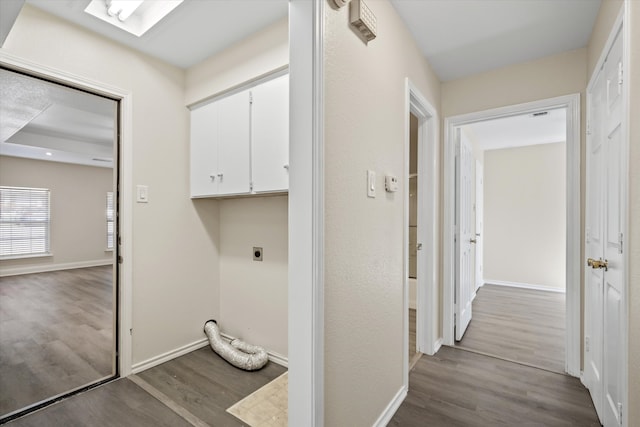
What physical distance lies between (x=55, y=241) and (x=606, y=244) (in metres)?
8.66

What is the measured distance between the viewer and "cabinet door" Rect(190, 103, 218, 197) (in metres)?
2.38

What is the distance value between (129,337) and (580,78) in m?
3.82

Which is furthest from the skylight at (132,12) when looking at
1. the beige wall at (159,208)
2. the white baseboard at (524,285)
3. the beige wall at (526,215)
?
the white baseboard at (524,285)

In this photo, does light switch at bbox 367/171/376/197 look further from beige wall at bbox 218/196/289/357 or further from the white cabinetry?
beige wall at bbox 218/196/289/357

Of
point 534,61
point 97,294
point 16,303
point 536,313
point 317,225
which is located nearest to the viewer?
point 317,225

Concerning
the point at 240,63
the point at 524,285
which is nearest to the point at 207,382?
the point at 240,63

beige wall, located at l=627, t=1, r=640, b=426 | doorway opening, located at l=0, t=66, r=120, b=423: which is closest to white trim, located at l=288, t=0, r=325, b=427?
beige wall, located at l=627, t=1, r=640, b=426

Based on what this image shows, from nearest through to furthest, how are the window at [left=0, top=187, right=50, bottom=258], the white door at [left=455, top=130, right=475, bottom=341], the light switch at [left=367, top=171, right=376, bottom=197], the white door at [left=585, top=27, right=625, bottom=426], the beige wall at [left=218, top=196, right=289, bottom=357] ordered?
the white door at [left=585, top=27, right=625, bottom=426], the light switch at [left=367, top=171, right=376, bottom=197], the beige wall at [left=218, top=196, right=289, bottom=357], the white door at [left=455, top=130, right=475, bottom=341], the window at [left=0, top=187, right=50, bottom=258]

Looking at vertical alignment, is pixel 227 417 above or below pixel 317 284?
below

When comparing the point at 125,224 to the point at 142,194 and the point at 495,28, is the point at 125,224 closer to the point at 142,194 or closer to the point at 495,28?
the point at 142,194

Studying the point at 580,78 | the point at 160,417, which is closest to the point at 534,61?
the point at 580,78

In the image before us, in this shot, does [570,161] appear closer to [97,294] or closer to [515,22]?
[515,22]

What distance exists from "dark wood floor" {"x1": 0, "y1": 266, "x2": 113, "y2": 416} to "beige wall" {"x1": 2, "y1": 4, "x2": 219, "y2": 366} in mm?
513

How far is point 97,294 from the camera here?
441 centimetres
